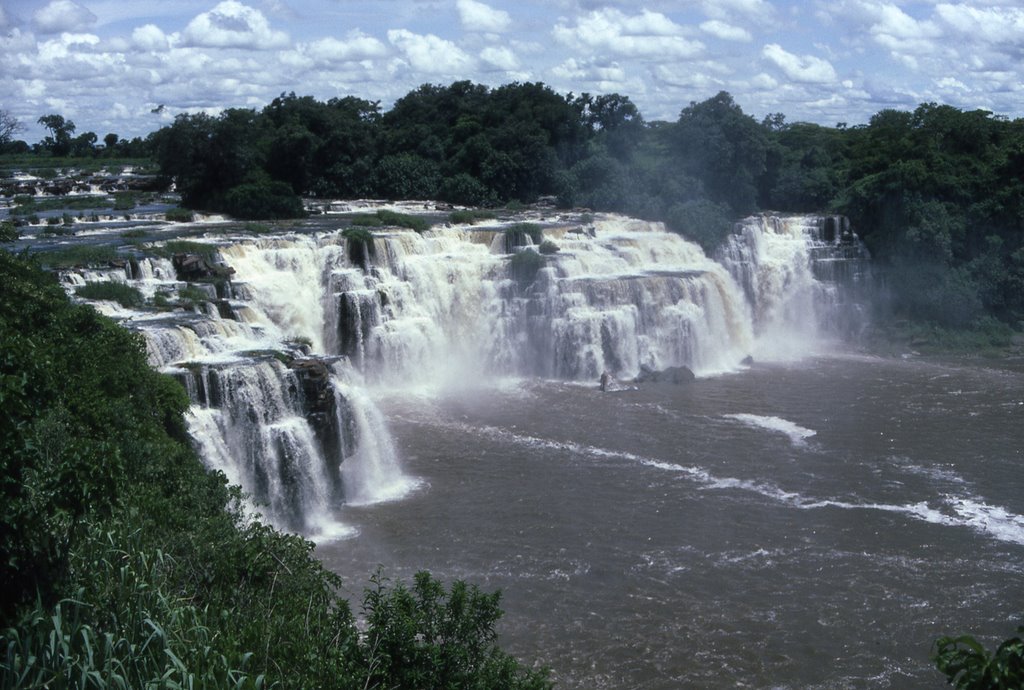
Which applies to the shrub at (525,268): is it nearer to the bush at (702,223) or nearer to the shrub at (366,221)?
the shrub at (366,221)

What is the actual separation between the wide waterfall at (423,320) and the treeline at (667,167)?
2.31m

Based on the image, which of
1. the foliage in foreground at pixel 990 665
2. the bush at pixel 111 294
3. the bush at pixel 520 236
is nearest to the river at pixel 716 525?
the bush at pixel 520 236

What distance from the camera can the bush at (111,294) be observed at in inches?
900

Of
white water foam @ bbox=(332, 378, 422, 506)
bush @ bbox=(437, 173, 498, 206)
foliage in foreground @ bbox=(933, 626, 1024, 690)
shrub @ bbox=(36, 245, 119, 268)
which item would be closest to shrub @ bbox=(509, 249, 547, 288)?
white water foam @ bbox=(332, 378, 422, 506)

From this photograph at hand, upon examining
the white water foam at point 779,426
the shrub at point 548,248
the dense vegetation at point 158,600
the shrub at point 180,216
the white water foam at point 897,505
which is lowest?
the white water foam at point 897,505

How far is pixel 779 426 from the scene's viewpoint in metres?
24.8

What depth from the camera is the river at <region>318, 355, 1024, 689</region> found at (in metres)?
14.7

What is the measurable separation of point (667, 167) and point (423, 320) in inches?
611

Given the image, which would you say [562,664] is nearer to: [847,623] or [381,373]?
[847,623]

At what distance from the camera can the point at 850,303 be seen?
36.4m

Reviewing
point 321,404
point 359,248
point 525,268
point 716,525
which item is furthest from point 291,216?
point 716,525

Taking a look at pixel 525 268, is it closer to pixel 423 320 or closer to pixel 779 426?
A: pixel 423 320


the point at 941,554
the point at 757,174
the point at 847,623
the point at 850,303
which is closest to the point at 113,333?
the point at 847,623

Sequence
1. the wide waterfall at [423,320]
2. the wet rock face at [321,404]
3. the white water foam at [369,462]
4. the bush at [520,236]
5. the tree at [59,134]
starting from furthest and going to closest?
the tree at [59,134] < the bush at [520,236] < the white water foam at [369,462] < the wet rock face at [321,404] < the wide waterfall at [423,320]
